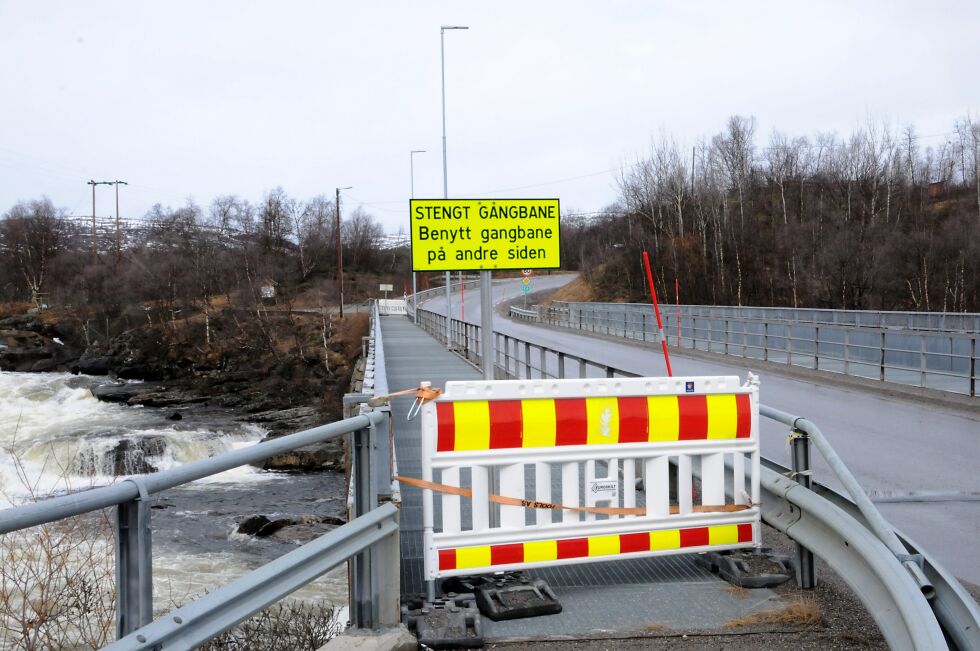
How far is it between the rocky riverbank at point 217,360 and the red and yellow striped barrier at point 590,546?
3469 cm

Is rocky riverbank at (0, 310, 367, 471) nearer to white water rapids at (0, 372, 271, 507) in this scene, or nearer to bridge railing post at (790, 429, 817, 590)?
white water rapids at (0, 372, 271, 507)

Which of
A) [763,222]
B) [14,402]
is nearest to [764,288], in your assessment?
[763,222]

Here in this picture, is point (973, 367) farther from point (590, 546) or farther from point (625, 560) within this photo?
point (590, 546)

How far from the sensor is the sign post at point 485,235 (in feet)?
22.9

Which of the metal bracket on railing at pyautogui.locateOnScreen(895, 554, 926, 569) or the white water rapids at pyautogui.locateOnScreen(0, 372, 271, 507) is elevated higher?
the metal bracket on railing at pyautogui.locateOnScreen(895, 554, 926, 569)

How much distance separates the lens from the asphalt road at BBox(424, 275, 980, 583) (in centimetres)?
718

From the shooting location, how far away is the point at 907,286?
46.4m

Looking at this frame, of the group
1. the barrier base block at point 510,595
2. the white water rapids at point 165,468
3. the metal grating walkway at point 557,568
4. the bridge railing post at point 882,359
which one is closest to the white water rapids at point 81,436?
the white water rapids at point 165,468

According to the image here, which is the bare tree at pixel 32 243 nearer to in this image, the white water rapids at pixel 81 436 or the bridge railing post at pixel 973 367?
the white water rapids at pixel 81 436

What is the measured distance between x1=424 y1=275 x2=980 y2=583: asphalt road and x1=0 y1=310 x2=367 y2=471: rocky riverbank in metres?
27.0

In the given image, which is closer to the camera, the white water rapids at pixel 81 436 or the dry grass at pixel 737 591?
the dry grass at pixel 737 591

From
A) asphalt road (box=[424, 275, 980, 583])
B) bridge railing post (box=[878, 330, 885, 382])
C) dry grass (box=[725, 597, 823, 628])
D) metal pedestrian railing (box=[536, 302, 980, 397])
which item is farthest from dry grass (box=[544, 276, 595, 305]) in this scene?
dry grass (box=[725, 597, 823, 628])

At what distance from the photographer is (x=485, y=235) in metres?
7.08

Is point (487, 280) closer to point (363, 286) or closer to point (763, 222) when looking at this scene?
point (763, 222)
